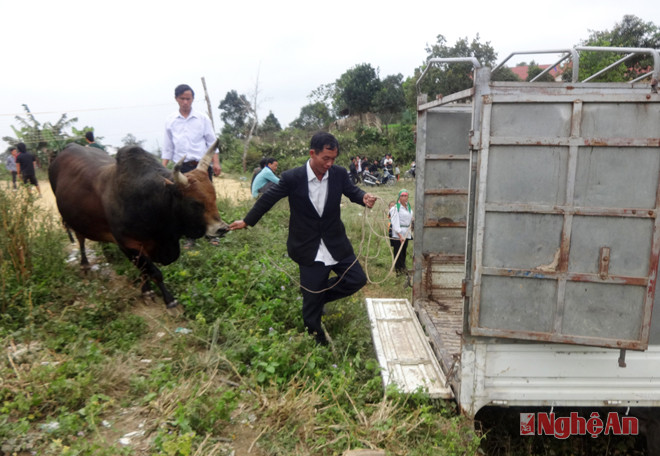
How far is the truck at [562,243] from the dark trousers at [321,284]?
3.78 ft

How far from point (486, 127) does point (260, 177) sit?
5.68 m

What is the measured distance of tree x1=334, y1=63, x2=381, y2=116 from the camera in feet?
104

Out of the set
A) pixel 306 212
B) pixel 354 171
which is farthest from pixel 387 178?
pixel 306 212

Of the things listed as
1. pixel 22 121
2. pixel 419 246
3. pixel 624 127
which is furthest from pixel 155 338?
pixel 22 121

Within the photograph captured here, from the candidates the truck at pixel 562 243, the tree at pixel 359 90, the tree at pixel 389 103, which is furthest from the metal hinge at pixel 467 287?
the tree at pixel 359 90

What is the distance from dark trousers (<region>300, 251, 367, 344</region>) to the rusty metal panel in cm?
123

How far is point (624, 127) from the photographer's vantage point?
8.55 ft

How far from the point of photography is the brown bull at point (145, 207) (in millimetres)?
4156

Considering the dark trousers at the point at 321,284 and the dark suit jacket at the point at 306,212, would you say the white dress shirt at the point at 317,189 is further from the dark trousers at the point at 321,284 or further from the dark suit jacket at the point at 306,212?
the dark trousers at the point at 321,284

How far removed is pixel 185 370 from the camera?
337 centimetres

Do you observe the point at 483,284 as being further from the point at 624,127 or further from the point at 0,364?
the point at 0,364

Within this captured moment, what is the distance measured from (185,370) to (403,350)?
182 cm

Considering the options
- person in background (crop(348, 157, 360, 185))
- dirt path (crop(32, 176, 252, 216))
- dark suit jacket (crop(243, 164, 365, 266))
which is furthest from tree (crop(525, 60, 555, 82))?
person in background (crop(348, 157, 360, 185))

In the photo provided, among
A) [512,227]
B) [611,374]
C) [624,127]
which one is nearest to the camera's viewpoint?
[624,127]
